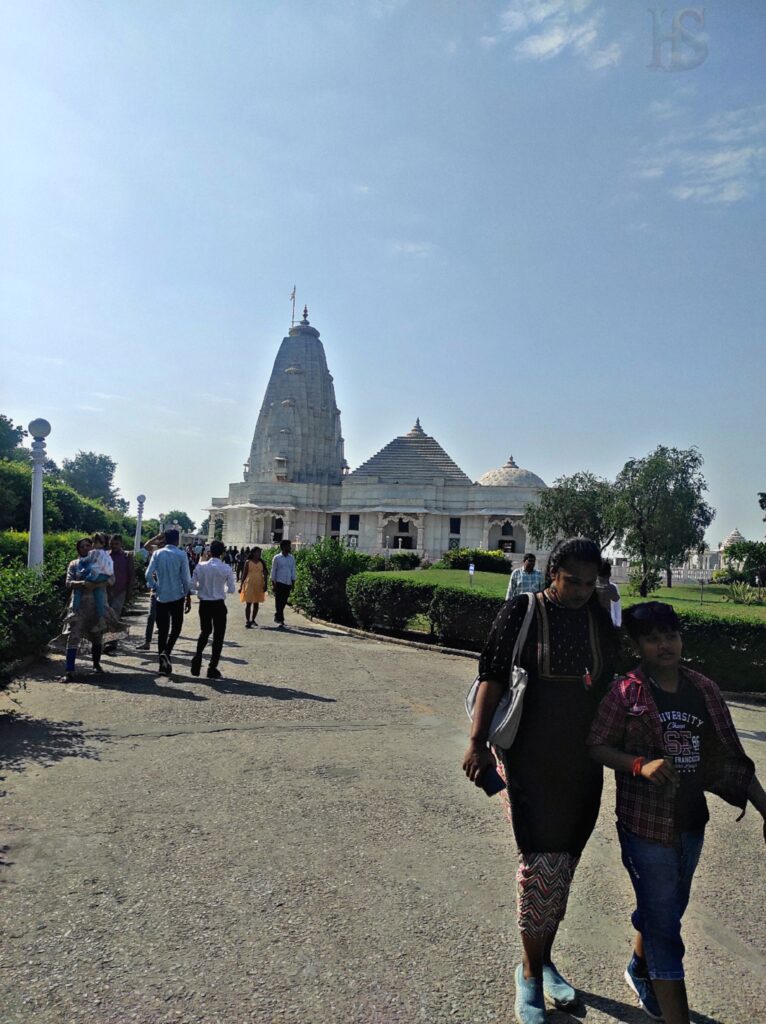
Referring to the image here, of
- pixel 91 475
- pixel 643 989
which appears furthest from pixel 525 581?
pixel 91 475

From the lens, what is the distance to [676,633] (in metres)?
2.65

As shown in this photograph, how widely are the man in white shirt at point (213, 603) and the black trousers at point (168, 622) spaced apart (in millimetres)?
281

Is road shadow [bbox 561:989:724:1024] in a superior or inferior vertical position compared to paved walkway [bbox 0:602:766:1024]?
inferior

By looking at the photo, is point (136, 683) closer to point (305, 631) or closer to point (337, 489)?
point (305, 631)

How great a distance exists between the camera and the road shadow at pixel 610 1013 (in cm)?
257

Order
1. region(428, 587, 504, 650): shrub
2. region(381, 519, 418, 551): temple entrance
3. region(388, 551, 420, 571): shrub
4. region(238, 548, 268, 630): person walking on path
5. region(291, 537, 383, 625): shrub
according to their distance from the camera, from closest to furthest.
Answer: region(428, 587, 504, 650): shrub
region(238, 548, 268, 630): person walking on path
region(291, 537, 383, 625): shrub
region(388, 551, 420, 571): shrub
region(381, 519, 418, 551): temple entrance

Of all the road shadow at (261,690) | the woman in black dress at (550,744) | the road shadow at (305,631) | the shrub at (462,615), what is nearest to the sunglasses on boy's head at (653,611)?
the woman in black dress at (550,744)

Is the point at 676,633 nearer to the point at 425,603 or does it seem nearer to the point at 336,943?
the point at 336,943

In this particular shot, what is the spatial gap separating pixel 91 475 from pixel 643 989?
9534 cm

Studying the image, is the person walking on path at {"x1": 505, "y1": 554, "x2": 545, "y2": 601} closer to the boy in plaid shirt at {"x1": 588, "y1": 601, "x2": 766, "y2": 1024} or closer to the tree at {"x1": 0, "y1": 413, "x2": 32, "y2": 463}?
the boy in plaid shirt at {"x1": 588, "y1": 601, "x2": 766, "y2": 1024}

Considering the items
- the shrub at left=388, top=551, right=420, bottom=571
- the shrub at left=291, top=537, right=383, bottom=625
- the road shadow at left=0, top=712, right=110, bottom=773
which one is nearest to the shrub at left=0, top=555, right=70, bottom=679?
the road shadow at left=0, top=712, right=110, bottom=773

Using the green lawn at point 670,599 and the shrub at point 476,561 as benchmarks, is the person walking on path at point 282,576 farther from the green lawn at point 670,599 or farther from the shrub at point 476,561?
the shrub at point 476,561

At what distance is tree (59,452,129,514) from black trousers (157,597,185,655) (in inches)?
3376

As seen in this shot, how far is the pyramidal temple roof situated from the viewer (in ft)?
209
